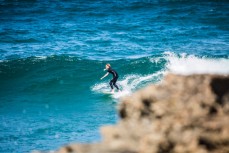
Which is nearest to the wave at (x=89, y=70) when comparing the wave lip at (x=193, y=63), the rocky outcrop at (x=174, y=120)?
the wave lip at (x=193, y=63)

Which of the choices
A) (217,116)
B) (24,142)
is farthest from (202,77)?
(24,142)

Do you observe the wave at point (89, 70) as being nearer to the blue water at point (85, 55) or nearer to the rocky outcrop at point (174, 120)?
the blue water at point (85, 55)

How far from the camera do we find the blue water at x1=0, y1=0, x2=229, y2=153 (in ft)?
44.9

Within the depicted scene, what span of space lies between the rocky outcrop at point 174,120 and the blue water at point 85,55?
2.93 meters

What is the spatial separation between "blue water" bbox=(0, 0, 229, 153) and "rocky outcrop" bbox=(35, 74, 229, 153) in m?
2.93

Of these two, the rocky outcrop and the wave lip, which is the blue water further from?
the rocky outcrop

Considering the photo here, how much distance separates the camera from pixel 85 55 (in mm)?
24875

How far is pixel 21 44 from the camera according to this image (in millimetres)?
27969

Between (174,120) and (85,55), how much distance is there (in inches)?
850

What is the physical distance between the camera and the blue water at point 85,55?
13680 millimetres

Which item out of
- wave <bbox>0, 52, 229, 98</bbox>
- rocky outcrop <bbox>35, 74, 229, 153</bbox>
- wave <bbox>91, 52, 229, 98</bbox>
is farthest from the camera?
wave <bbox>0, 52, 229, 98</bbox>

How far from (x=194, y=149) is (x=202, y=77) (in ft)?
3.35

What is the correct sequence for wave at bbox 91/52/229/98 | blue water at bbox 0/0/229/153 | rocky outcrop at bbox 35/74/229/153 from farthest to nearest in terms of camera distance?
wave at bbox 91/52/229/98 → blue water at bbox 0/0/229/153 → rocky outcrop at bbox 35/74/229/153

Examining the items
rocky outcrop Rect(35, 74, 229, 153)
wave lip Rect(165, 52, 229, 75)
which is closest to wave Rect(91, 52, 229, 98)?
wave lip Rect(165, 52, 229, 75)
